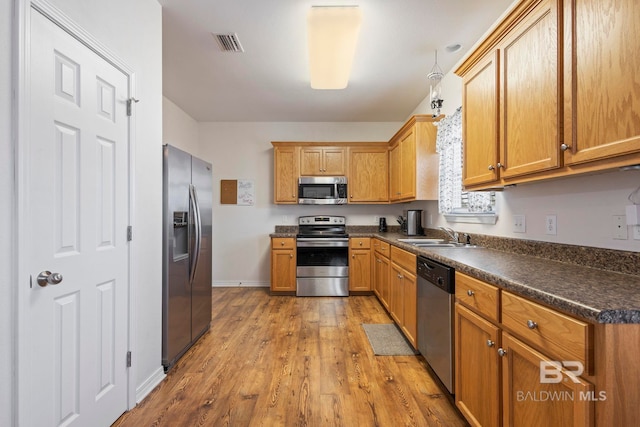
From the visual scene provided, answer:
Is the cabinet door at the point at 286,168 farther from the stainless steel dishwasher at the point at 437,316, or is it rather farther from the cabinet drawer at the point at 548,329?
the cabinet drawer at the point at 548,329

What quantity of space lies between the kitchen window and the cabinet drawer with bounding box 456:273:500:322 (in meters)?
1.04

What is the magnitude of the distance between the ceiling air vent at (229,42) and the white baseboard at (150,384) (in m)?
2.64

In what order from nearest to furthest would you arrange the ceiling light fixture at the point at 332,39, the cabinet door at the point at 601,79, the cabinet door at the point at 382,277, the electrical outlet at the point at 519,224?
the cabinet door at the point at 601,79 < the electrical outlet at the point at 519,224 < the ceiling light fixture at the point at 332,39 < the cabinet door at the point at 382,277

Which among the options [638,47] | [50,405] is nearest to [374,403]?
[50,405]

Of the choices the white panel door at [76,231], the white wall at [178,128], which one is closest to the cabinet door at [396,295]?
the white panel door at [76,231]

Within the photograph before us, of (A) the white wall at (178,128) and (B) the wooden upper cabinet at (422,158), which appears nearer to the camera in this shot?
(B) the wooden upper cabinet at (422,158)

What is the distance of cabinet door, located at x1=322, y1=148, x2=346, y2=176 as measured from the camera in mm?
4465

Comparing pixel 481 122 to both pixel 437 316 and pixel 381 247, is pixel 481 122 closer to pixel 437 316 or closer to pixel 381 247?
pixel 437 316

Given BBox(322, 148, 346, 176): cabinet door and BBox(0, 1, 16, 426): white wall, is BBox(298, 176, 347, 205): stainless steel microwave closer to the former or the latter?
BBox(322, 148, 346, 176): cabinet door

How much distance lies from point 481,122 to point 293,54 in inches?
70.7

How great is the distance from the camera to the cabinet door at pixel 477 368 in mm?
1312

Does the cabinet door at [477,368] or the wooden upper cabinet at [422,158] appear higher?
the wooden upper cabinet at [422,158]

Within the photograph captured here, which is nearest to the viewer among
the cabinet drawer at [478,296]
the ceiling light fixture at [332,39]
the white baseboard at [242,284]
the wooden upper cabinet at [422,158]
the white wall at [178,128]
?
the cabinet drawer at [478,296]

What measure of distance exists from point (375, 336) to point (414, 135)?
2186 mm
